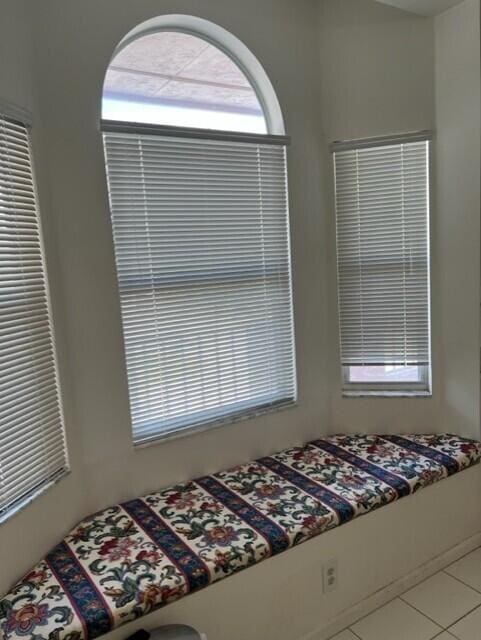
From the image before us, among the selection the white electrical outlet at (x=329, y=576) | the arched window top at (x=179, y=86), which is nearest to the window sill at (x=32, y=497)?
the white electrical outlet at (x=329, y=576)

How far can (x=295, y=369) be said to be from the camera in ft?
7.29

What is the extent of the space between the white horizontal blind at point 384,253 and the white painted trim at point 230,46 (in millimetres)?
371

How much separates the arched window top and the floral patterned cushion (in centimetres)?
149

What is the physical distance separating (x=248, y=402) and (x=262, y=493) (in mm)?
430

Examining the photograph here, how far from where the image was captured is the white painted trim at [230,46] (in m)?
1.79

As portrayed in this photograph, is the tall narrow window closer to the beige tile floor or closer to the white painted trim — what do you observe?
the white painted trim

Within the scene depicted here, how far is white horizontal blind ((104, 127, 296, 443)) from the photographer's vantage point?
1.80 metres

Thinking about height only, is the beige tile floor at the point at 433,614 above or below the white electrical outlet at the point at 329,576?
below

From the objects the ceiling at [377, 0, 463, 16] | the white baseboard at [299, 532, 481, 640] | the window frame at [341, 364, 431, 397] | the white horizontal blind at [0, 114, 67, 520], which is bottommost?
the white baseboard at [299, 532, 481, 640]

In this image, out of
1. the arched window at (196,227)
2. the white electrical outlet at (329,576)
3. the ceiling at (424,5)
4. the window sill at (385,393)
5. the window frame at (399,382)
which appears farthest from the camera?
the window sill at (385,393)

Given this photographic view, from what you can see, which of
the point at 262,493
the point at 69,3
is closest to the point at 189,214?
the point at 69,3

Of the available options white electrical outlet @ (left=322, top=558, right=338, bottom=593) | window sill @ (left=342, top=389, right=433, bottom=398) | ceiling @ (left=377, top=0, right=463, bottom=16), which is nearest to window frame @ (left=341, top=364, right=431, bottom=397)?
window sill @ (left=342, top=389, right=433, bottom=398)

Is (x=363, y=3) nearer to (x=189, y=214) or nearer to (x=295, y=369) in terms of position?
(x=189, y=214)

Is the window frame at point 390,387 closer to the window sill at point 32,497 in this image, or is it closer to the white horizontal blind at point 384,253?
the white horizontal blind at point 384,253
